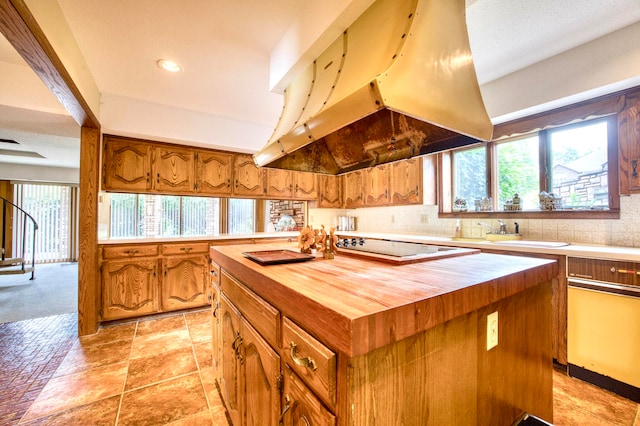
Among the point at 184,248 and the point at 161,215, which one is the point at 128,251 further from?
the point at 161,215

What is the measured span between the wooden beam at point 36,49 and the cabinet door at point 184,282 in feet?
6.00

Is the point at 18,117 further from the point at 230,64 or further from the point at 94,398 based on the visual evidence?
the point at 94,398

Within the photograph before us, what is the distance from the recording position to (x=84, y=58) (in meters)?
2.22

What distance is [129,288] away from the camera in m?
2.92

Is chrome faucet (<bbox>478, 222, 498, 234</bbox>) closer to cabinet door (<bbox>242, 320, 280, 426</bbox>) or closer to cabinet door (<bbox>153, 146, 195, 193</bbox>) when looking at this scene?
cabinet door (<bbox>242, 320, 280, 426</bbox>)

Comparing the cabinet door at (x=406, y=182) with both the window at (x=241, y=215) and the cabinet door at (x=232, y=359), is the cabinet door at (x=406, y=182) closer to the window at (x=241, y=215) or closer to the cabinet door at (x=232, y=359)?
the cabinet door at (x=232, y=359)

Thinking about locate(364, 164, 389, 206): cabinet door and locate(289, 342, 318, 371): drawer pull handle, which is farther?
locate(364, 164, 389, 206): cabinet door

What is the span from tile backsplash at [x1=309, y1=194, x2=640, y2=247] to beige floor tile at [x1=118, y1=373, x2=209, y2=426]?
307 centimetres

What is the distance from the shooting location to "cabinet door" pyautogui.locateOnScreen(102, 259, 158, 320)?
2.82 m

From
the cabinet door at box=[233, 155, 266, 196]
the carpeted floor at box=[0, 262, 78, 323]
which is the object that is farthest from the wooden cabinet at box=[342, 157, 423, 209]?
the carpeted floor at box=[0, 262, 78, 323]

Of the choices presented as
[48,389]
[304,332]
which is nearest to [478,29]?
[304,332]

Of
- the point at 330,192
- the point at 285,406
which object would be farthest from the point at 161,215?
the point at 285,406

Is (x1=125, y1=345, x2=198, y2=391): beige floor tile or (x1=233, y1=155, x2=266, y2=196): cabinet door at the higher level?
(x1=233, y1=155, x2=266, y2=196): cabinet door

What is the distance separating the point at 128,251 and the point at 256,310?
2.65 meters
